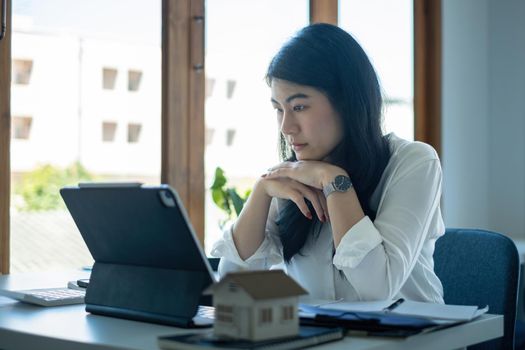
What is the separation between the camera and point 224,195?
2.95 metres

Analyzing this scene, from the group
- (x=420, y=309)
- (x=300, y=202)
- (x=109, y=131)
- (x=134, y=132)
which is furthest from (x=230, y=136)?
(x=420, y=309)

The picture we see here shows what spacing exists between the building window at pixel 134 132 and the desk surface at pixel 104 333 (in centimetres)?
147

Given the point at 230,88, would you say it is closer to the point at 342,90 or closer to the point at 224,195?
the point at 224,195

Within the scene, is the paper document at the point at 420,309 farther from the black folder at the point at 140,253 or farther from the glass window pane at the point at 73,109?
the glass window pane at the point at 73,109

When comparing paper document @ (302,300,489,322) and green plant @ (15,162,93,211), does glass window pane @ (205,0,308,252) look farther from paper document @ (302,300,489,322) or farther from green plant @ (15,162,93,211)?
Answer: paper document @ (302,300,489,322)

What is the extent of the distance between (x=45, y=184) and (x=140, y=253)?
4.70ft

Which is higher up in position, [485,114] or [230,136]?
[485,114]

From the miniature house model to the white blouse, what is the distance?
47 centimetres

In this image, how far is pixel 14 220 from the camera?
8.20ft

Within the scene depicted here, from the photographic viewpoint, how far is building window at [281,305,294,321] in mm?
992

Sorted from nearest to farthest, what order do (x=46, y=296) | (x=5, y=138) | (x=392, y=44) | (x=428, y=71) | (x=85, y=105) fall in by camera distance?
(x=46, y=296), (x=5, y=138), (x=85, y=105), (x=392, y=44), (x=428, y=71)

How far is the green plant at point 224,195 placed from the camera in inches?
114

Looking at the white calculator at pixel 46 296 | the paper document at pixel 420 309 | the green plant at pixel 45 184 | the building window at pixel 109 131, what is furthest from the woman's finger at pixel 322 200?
the building window at pixel 109 131

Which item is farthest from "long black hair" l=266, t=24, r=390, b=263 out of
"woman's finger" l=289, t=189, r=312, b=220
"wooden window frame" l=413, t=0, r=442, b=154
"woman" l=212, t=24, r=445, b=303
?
"wooden window frame" l=413, t=0, r=442, b=154
